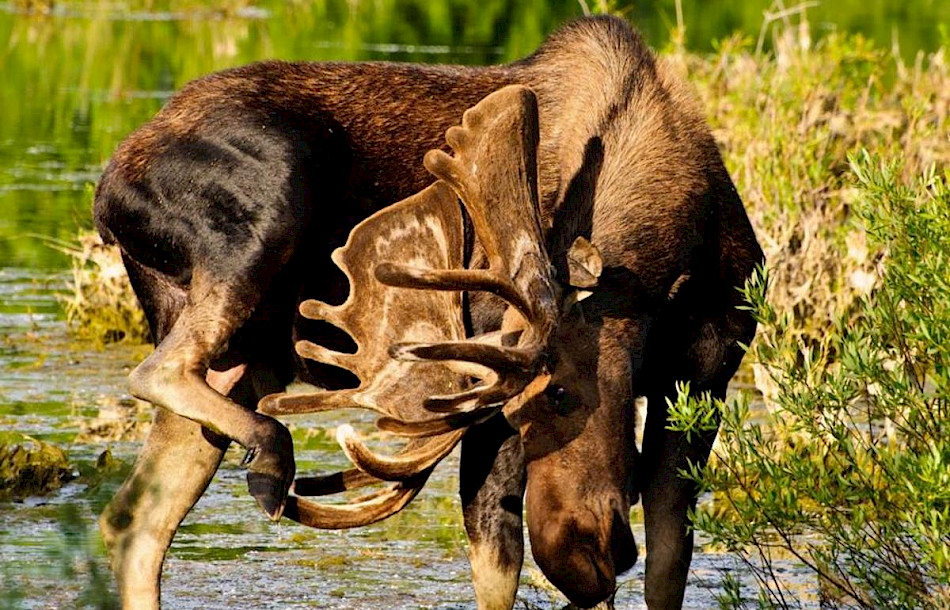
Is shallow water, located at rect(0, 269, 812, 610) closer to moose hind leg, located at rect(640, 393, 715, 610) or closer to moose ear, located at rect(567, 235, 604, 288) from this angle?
moose hind leg, located at rect(640, 393, 715, 610)

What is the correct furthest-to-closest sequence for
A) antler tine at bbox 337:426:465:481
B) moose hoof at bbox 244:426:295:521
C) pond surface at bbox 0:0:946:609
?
pond surface at bbox 0:0:946:609
antler tine at bbox 337:426:465:481
moose hoof at bbox 244:426:295:521

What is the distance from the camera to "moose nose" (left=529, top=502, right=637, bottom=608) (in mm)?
5773

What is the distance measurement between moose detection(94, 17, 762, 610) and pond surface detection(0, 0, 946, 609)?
0.58 meters

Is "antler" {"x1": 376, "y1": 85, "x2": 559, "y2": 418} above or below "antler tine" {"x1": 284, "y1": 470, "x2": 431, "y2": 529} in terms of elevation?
above

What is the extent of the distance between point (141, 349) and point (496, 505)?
5.26 metres

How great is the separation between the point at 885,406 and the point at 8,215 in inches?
419

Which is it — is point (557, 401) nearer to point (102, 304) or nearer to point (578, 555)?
point (578, 555)

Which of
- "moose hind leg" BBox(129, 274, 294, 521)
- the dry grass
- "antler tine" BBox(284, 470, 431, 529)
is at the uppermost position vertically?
"moose hind leg" BBox(129, 274, 294, 521)

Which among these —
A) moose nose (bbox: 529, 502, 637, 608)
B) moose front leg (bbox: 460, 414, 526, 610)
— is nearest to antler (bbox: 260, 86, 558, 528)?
moose front leg (bbox: 460, 414, 526, 610)

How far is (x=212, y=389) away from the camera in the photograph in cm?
631

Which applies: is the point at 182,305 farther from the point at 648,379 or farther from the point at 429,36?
the point at 429,36

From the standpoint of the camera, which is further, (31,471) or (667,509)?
(31,471)

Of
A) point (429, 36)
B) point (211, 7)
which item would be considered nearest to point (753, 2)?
point (429, 36)

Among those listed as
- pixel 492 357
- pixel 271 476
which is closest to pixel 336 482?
pixel 271 476
